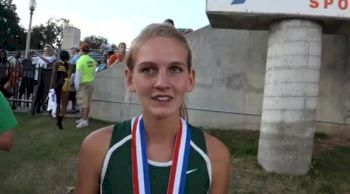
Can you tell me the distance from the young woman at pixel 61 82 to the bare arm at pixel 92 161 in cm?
905

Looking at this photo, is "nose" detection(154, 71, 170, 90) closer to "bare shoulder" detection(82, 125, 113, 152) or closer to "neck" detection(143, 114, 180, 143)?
"neck" detection(143, 114, 180, 143)

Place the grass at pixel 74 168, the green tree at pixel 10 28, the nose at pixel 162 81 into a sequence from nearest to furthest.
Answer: the nose at pixel 162 81 < the grass at pixel 74 168 < the green tree at pixel 10 28

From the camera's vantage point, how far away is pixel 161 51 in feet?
7.03

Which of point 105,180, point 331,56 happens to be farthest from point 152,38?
point 331,56

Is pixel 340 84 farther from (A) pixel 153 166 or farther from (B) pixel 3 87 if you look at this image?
(A) pixel 153 166

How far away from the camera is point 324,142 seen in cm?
1003

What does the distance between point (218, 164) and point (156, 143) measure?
273mm

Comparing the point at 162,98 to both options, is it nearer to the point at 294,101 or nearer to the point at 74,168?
the point at 294,101

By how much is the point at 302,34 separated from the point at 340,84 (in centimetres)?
322

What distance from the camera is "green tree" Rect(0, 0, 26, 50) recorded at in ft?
260

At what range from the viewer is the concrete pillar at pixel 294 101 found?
7965 mm

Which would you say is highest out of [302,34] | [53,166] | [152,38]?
[302,34]

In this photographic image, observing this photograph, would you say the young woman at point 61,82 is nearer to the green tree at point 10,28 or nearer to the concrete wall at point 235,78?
the concrete wall at point 235,78

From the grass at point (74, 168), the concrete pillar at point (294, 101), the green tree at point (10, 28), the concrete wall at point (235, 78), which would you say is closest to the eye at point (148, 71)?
the grass at point (74, 168)
